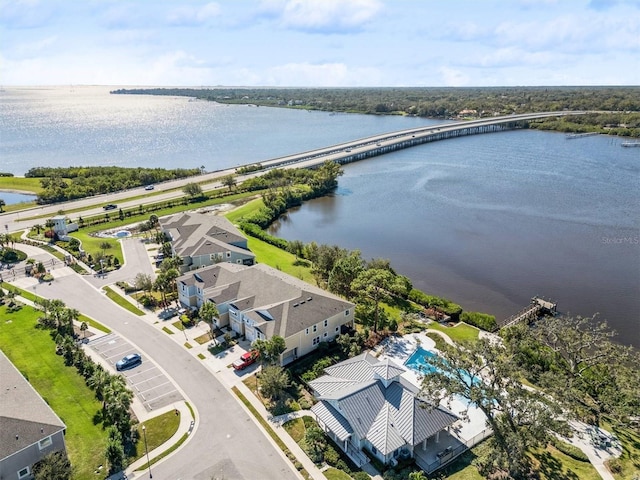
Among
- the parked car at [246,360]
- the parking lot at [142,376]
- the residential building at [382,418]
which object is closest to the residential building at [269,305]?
the parked car at [246,360]

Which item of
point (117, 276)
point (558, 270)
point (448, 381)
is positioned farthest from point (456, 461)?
point (117, 276)

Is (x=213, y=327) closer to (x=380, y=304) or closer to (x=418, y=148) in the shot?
(x=380, y=304)

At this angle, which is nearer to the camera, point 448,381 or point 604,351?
point 448,381

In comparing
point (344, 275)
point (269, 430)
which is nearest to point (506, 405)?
point (269, 430)

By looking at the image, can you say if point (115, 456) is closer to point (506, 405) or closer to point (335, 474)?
point (335, 474)

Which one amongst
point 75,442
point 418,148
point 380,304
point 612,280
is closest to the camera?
point 75,442

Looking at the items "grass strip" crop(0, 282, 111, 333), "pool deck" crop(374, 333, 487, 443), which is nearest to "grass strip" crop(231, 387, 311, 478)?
"pool deck" crop(374, 333, 487, 443)
